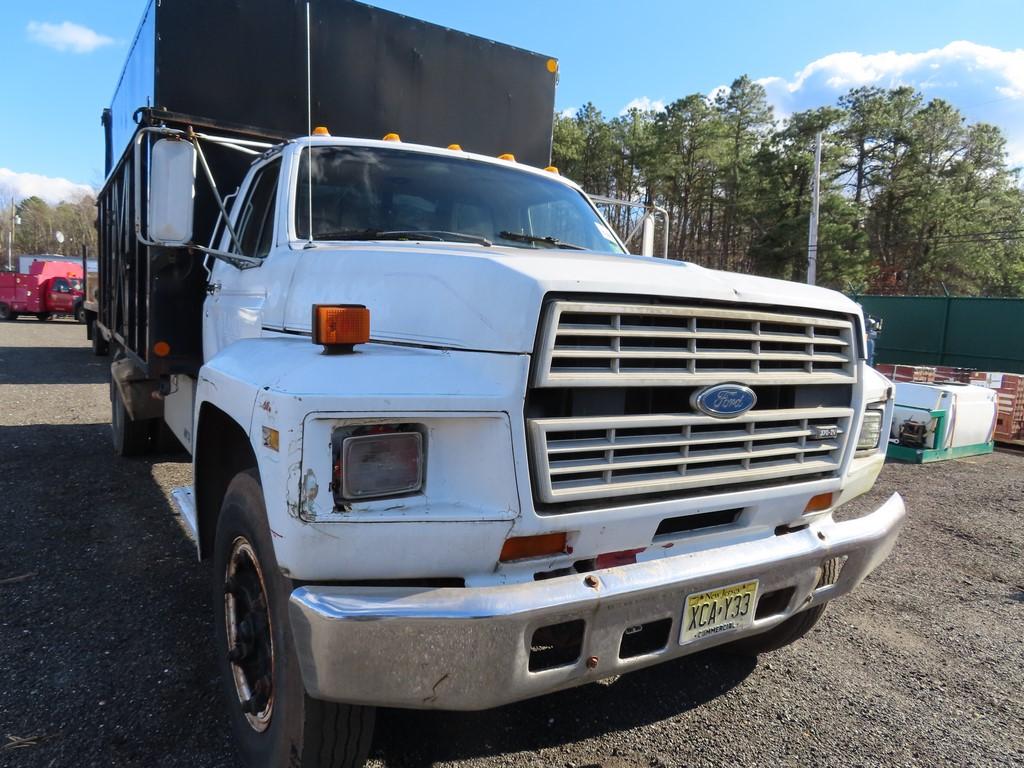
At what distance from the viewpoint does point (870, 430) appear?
2824 mm

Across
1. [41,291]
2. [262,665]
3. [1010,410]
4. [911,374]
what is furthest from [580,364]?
[41,291]

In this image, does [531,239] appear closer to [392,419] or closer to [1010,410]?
[392,419]

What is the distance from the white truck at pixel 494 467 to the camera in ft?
5.74

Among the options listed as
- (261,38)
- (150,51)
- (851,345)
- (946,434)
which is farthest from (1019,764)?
(946,434)

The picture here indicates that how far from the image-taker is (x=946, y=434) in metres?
8.39

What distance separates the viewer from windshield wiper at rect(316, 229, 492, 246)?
2945 mm

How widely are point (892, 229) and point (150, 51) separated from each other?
45.8m

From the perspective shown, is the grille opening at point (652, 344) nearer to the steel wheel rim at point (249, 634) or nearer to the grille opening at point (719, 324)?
the grille opening at point (719, 324)

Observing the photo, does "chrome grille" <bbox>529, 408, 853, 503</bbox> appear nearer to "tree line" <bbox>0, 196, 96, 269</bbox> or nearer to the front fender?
the front fender

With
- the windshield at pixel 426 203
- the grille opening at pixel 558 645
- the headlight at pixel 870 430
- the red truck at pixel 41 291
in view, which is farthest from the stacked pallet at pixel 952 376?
the red truck at pixel 41 291

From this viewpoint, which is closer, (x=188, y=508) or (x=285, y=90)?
(x=188, y=508)

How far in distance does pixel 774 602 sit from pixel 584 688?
0.99 meters

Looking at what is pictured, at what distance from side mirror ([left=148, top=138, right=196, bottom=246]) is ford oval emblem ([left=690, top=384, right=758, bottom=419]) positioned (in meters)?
2.35

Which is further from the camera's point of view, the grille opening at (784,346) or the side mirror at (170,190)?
the side mirror at (170,190)
